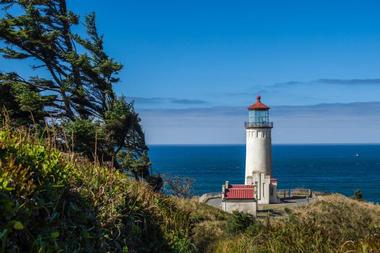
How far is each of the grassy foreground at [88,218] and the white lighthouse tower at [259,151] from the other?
29.0 meters

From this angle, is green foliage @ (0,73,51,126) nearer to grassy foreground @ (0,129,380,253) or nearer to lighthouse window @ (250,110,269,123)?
grassy foreground @ (0,129,380,253)

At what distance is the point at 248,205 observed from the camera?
32062mm

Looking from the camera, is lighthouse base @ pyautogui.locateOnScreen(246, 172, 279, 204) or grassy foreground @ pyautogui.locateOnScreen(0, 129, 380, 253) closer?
grassy foreground @ pyautogui.locateOnScreen(0, 129, 380, 253)

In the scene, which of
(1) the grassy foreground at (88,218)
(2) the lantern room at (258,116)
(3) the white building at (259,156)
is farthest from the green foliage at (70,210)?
(2) the lantern room at (258,116)

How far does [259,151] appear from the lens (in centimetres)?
3834

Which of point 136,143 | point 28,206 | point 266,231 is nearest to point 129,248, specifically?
point 28,206

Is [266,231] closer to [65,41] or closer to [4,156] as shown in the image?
[4,156]

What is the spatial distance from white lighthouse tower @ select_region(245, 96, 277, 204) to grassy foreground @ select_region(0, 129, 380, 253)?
29.0 meters

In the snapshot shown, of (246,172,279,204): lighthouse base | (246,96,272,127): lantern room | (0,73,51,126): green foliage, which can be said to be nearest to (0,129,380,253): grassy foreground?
(0,73,51,126): green foliage

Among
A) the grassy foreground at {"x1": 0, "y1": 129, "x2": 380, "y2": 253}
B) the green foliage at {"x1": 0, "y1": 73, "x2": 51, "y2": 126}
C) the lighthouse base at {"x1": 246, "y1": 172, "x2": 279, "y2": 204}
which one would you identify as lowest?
the lighthouse base at {"x1": 246, "y1": 172, "x2": 279, "y2": 204}

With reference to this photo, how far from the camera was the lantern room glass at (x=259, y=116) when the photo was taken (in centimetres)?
3919

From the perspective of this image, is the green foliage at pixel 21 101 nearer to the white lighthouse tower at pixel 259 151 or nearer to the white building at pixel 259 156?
the white building at pixel 259 156

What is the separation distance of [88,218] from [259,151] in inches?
1351

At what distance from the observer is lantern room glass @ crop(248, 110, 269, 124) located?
129 ft
